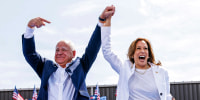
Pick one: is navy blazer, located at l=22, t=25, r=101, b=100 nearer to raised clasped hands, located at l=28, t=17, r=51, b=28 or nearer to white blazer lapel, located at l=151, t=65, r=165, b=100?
raised clasped hands, located at l=28, t=17, r=51, b=28

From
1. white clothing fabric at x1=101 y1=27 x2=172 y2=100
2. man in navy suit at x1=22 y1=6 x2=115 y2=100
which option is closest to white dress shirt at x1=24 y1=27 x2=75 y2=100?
man in navy suit at x1=22 y1=6 x2=115 y2=100

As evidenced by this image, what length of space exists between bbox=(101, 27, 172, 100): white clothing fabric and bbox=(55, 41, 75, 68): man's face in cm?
43

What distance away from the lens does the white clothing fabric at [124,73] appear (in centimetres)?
381

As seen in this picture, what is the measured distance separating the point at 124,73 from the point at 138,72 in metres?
0.20

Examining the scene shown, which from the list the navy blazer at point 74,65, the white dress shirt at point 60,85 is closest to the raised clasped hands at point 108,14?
the navy blazer at point 74,65

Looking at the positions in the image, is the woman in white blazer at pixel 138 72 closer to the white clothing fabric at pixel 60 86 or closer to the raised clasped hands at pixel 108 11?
the raised clasped hands at pixel 108 11

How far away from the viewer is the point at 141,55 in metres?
3.92

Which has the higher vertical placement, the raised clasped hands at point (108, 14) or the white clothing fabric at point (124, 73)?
the raised clasped hands at point (108, 14)

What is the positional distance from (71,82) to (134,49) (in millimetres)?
902

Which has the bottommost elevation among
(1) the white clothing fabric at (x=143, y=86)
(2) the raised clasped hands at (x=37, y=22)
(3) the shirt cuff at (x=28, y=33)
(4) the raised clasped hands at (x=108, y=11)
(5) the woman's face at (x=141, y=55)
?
(1) the white clothing fabric at (x=143, y=86)

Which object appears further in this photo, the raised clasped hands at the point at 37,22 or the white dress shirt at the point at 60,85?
the white dress shirt at the point at 60,85

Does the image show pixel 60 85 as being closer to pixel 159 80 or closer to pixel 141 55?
pixel 141 55

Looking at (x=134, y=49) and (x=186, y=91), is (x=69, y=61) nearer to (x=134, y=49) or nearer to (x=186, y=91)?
(x=134, y=49)

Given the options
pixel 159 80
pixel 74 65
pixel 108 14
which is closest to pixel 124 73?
pixel 159 80
